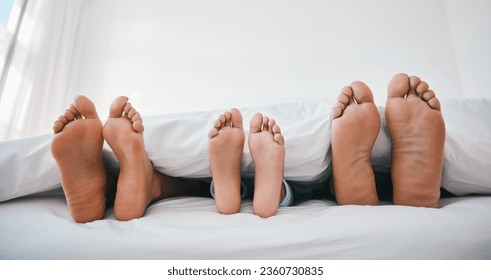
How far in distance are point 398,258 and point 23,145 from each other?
0.79m

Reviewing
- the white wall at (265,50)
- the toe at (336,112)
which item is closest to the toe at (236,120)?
the toe at (336,112)

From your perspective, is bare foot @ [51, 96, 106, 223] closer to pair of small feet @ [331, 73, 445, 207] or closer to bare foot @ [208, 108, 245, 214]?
bare foot @ [208, 108, 245, 214]

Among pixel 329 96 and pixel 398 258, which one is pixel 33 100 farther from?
pixel 398 258

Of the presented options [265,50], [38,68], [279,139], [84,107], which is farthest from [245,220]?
[38,68]

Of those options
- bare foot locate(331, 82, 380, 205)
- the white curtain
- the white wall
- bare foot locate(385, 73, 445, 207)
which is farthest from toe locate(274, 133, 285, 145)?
the white curtain

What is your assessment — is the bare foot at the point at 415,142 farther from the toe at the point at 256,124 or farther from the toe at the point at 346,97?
the toe at the point at 256,124

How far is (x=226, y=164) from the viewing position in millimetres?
542

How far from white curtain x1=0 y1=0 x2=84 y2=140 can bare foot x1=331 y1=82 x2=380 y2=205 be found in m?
1.70

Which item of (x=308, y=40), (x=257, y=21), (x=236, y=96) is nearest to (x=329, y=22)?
(x=308, y=40)

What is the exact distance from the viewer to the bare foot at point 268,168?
1.62 feet

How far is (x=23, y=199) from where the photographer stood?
1.86 ft

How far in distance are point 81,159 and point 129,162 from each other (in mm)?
103

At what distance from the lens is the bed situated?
37 cm

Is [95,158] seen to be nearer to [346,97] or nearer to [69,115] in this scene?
[69,115]
